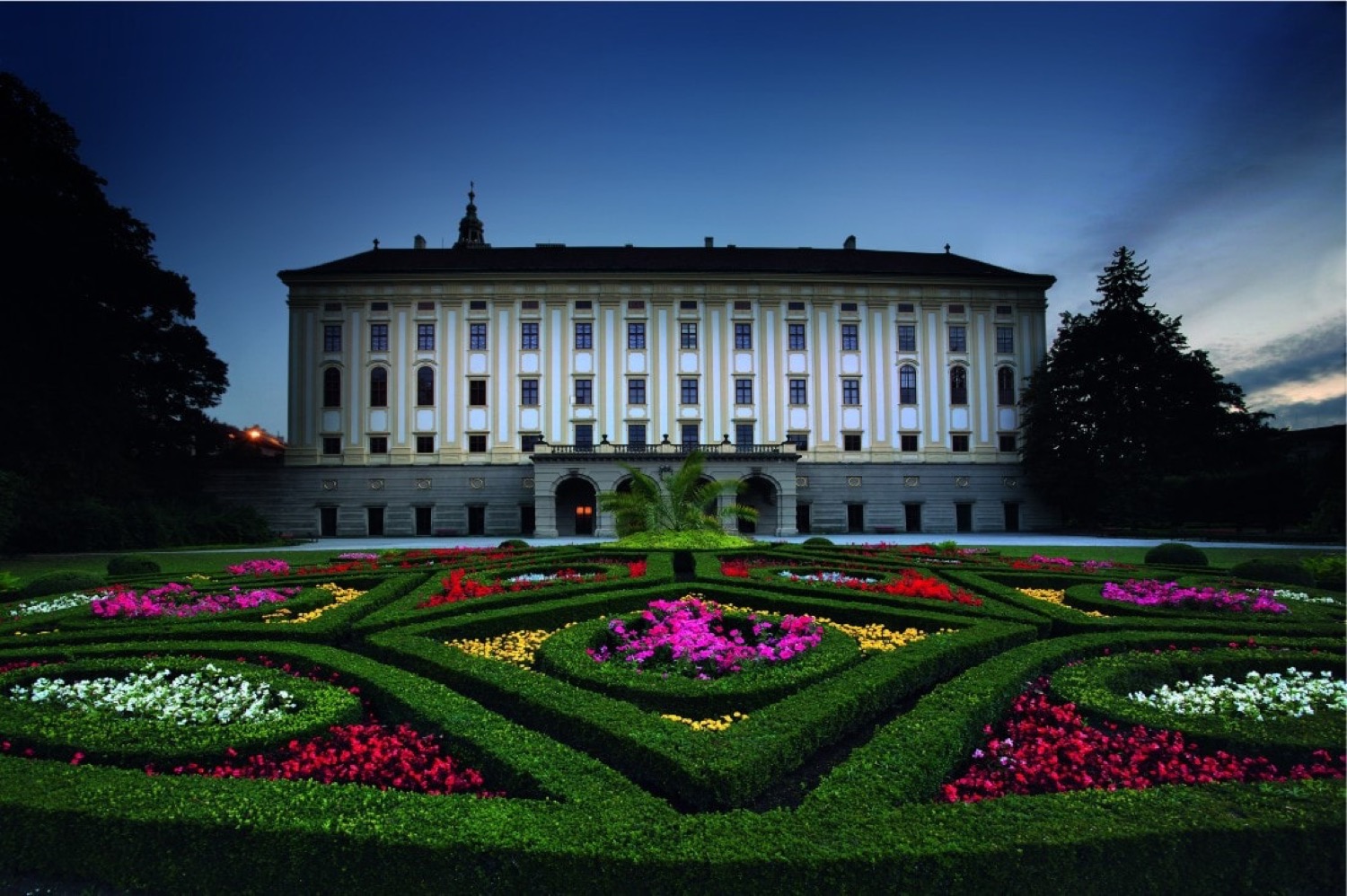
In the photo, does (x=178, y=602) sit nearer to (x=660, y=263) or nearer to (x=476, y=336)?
(x=476, y=336)

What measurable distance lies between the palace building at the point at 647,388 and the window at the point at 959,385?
0.42ft

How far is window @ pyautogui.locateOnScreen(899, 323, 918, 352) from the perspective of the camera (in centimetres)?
4197

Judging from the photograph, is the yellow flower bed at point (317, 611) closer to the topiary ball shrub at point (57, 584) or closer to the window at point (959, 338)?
the topiary ball shrub at point (57, 584)

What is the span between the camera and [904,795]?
3344 millimetres

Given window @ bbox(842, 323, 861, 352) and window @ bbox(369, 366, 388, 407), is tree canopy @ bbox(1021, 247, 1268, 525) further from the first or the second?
window @ bbox(369, 366, 388, 407)

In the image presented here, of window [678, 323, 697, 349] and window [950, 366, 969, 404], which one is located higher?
window [678, 323, 697, 349]

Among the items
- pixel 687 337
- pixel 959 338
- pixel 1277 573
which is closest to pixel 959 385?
pixel 959 338

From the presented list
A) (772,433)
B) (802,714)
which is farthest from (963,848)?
(772,433)

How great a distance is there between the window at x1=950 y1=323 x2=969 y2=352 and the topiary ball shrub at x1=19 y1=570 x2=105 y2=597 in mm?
42567

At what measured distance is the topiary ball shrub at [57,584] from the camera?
10.6 m

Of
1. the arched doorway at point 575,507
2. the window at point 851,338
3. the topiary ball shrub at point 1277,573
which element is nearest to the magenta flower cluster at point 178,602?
the topiary ball shrub at point 1277,573

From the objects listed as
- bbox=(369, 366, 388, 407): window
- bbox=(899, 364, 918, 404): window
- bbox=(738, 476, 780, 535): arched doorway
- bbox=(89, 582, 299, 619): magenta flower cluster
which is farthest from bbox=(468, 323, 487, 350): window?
bbox=(89, 582, 299, 619): magenta flower cluster

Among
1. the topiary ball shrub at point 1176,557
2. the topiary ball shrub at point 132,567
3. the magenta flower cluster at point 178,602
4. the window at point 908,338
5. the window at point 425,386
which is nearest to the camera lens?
the magenta flower cluster at point 178,602

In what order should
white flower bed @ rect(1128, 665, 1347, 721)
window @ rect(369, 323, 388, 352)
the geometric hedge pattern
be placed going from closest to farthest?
the geometric hedge pattern → white flower bed @ rect(1128, 665, 1347, 721) → window @ rect(369, 323, 388, 352)
